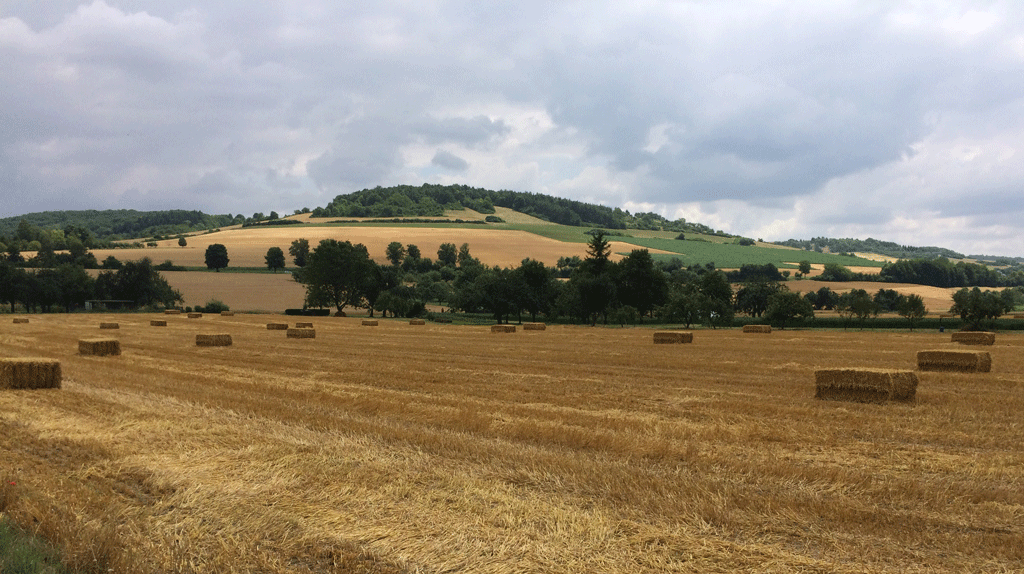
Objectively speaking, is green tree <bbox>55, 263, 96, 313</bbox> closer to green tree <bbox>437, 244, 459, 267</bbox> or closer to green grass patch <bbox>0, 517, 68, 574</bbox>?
green tree <bbox>437, 244, 459, 267</bbox>

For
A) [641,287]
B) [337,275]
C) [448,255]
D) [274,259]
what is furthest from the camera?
[448,255]

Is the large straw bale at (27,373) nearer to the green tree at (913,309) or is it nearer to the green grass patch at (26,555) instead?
the green grass patch at (26,555)

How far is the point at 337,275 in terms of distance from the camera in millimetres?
98375

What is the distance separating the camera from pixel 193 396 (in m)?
15.8

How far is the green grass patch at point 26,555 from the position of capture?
625 centimetres

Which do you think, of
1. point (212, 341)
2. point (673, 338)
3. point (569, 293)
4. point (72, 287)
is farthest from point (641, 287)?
point (72, 287)

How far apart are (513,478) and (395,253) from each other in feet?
391

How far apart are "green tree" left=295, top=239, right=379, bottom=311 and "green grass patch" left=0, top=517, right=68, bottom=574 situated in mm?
89400

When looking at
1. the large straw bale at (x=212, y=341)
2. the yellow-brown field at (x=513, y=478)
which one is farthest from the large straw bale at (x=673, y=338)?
the yellow-brown field at (x=513, y=478)

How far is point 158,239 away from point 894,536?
173 metres

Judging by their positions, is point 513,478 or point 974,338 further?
point 974,338

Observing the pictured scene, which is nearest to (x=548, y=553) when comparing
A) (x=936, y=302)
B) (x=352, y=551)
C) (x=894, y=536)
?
(x=352, y=551)

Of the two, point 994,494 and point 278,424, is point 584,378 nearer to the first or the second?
point 278,424

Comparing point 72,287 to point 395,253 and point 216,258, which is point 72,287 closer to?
point 216,258
